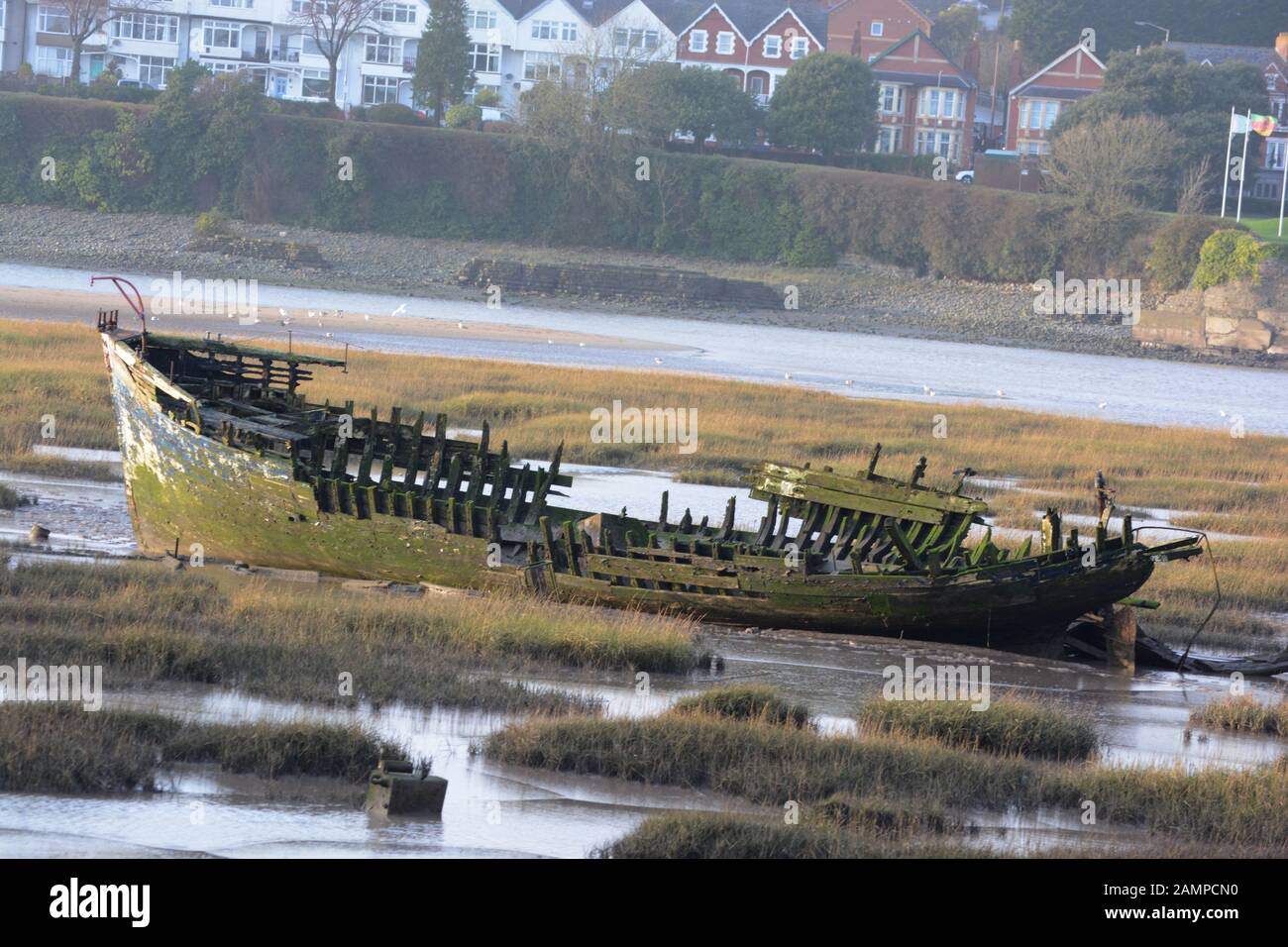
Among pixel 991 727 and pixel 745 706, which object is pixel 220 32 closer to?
pixel 745 706

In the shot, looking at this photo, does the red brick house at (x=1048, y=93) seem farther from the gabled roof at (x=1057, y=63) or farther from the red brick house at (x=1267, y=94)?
the red brick house at (x=1267, y=94)

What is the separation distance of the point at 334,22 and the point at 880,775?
9775 cm

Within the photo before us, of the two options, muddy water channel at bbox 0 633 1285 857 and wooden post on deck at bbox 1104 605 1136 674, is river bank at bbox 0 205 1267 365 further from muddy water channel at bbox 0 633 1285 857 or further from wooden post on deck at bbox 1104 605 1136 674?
muddy water channel at bbox 0 633 1285 857

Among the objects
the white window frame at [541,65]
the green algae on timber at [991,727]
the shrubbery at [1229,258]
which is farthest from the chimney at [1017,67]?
the green algae on timber at [991,727]

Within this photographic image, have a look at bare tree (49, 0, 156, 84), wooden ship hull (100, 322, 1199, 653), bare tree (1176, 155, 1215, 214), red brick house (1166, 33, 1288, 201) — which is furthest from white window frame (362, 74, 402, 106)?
wooden ship hull (100, 322, 1199, 653)

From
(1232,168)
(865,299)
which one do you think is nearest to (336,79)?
(865,299)

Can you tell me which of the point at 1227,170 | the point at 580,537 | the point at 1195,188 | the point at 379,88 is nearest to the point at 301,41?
the point at 379,88

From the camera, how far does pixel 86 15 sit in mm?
106250

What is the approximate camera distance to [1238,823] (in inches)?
463

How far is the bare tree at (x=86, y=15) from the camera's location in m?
106

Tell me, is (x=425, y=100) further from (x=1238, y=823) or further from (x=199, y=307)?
(x=1238, y=823)

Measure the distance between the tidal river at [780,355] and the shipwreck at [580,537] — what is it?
2781 centimetres

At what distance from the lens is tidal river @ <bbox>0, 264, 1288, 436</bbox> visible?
51469mm

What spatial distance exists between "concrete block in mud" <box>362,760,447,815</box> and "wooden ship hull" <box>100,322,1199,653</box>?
7049 mm
